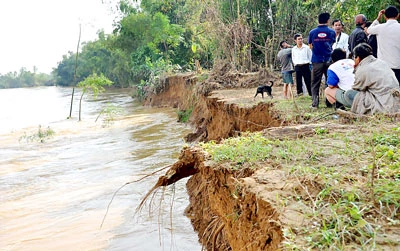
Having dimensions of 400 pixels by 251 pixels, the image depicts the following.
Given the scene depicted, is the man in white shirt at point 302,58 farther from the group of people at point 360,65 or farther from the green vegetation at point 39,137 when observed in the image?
the green vegetation at point 39,137

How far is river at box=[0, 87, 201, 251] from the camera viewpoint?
631 centimetres

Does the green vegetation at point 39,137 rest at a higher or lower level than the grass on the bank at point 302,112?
lower

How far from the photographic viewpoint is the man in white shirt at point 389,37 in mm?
6328

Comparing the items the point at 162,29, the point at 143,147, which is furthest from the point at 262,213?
the point at 162,29

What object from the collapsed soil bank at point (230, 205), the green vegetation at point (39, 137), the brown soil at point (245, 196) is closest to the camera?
the brown soil at point (245, 196)

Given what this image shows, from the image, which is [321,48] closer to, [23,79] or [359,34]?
[359,34]

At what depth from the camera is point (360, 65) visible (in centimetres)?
555

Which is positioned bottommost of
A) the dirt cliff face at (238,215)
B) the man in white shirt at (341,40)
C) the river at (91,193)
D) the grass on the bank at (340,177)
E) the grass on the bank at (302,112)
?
the river at (91,193)

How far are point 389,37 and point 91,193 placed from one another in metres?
6.93

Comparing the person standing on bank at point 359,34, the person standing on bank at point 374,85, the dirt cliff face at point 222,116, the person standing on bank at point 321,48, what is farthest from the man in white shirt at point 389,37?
the dirt cliff face at point 222,116

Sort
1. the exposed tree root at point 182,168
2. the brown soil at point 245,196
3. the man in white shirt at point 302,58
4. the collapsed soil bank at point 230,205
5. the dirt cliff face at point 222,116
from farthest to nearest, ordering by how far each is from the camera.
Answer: the man in white shirt at point 302,58 < the dirt cliff face at point 222,116 < the exposed tree root at point 182,168 < the collapsed soil bank at point 230,205 < the brown soil at point 245,196

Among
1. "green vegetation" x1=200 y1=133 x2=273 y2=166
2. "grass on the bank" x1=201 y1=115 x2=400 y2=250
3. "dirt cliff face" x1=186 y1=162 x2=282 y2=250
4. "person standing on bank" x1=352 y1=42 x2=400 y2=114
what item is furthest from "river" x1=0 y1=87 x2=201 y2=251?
"person standing on bank" x1=352 y1=42 x2=400 y2=114

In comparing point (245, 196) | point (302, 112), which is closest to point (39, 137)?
point (302, 112)

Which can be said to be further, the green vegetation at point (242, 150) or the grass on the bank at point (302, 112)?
the grass on the bank at point (302, 112)
